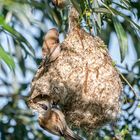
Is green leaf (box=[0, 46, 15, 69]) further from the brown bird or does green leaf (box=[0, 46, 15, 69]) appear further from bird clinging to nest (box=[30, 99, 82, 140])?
the brown bird

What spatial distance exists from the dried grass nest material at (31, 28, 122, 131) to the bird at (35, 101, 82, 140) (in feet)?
0.22

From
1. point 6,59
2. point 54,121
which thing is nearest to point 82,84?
point 54,121

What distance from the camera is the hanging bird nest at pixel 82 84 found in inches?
137

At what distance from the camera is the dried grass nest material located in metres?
3.47

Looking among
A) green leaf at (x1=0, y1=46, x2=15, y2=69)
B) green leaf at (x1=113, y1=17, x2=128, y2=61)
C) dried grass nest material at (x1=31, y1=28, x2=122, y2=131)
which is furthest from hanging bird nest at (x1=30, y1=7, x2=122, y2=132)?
A: green leaf at (x1=0, y1=46, x2=15, y2=69)

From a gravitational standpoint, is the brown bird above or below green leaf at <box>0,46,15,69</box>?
below

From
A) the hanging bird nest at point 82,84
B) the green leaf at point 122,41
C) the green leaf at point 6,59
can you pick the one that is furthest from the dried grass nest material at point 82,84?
the green leaf at point 6,59

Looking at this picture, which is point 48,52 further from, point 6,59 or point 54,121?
point 6,59

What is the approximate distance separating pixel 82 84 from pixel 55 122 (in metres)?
0.25

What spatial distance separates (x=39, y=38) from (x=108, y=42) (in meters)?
0.48

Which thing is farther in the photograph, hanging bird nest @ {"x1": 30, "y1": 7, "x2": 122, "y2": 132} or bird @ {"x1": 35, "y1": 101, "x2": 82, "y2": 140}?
hanging bird nest @ {"x1": 30, "y1": 7, "x2": 122, "y2": 132}

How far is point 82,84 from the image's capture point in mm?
3492

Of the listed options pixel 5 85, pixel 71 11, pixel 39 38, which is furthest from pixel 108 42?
pixel 71 11

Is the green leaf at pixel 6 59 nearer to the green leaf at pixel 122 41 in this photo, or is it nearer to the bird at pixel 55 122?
the bird at pixel 55 122
